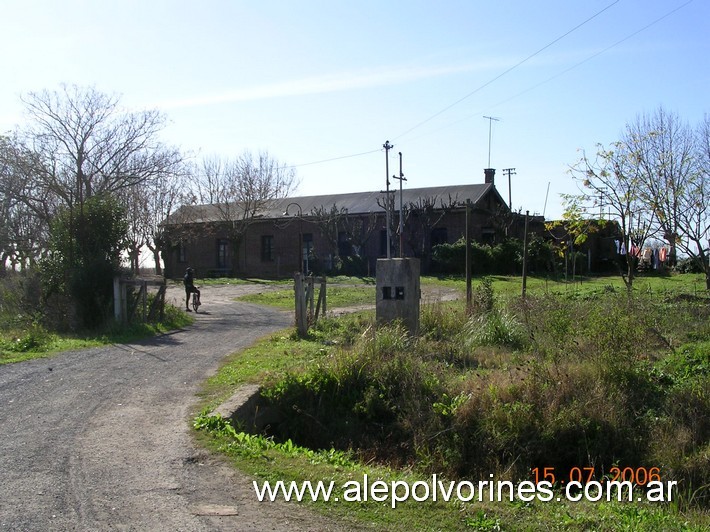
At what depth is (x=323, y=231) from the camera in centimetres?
4256

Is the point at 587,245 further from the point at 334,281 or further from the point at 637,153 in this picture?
the point at 637,153

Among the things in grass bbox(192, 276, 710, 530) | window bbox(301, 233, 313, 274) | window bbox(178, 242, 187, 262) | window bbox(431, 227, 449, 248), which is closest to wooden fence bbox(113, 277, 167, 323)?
grass bbox(192, 276, 710, 530)

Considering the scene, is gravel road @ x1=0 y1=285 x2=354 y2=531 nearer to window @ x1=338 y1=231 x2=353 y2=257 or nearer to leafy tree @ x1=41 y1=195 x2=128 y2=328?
leafy tree @ x1=41 y1=195 x2=128 y2=328

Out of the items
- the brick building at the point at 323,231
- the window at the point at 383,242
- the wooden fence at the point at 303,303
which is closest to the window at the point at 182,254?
the brick building at the point at 323,231

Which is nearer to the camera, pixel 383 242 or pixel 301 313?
pixel 301 313

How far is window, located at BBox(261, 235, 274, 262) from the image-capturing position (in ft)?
153

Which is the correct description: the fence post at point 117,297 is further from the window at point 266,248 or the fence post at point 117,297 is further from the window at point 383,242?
the window at point 266,248

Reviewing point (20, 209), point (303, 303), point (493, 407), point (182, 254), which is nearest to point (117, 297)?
point (303, 303)

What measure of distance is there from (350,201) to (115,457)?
40420 millimetres

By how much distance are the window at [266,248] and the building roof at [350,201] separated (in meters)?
1.47

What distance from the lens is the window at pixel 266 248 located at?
4669cm

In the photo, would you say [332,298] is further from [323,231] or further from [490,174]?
[490,174]

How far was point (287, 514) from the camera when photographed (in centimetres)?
493

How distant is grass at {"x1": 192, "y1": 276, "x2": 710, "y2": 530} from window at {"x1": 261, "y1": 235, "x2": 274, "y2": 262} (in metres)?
35.5
